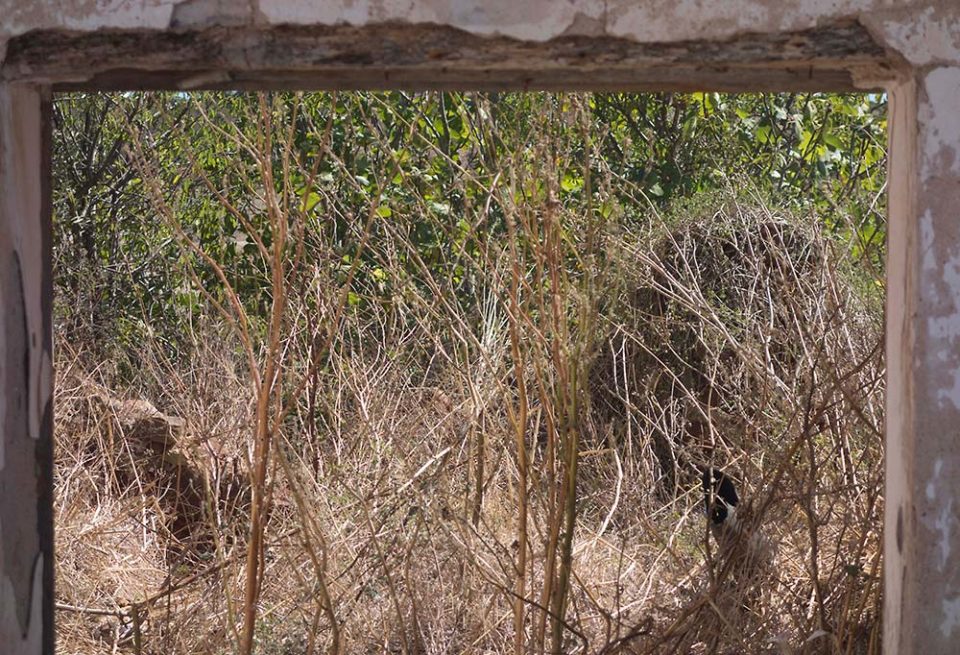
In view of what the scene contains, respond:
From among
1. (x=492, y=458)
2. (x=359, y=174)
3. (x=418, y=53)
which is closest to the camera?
(x=418, y=53)

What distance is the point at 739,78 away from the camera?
2588 mm

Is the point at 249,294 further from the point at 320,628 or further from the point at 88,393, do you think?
the point at 320,628

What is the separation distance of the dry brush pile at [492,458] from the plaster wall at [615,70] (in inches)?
17.8

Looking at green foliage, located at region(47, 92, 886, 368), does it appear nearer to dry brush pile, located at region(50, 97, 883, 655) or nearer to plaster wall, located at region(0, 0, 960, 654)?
dry brush pile, located at region(50, 97, 883, 655)

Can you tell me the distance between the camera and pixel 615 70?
2.55 m

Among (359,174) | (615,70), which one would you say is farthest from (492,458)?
(359,174)

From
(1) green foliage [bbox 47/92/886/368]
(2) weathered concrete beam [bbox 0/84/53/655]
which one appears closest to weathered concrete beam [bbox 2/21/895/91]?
(2) weathered concrete beam [bbox 0/84/53/655]

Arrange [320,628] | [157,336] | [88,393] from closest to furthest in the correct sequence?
[320,628] < [88,393] < [157,336]

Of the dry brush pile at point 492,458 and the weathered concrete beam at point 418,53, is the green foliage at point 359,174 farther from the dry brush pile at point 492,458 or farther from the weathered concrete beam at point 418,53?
the weathered concrete beam at point 418,53

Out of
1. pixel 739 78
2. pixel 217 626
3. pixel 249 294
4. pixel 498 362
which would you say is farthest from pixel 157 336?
pixel 739 78

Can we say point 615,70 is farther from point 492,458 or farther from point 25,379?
point 492,458

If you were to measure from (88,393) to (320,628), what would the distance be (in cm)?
241

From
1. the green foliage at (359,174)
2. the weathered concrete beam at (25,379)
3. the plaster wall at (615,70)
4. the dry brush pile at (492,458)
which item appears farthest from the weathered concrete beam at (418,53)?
the green foliage at (359,174)

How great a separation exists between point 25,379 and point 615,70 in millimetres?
1474
